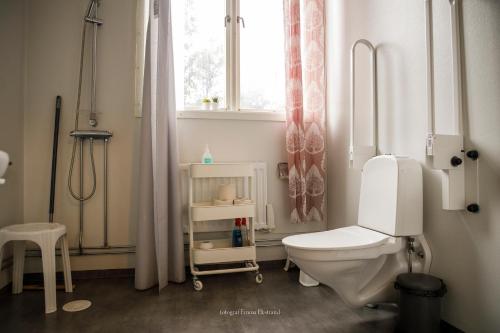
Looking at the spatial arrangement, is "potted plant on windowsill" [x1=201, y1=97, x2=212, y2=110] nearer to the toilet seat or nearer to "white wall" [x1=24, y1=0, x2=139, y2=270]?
"white wall" [x1=24, y1=0, x2=139, y2=270]

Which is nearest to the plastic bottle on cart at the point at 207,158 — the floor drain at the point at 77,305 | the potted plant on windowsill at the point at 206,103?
the potted plant on windowsill at the point at 206,103

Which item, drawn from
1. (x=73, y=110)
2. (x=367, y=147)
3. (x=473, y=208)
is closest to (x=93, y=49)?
(x=73, y=110)

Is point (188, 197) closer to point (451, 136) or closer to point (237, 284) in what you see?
point (237, 284)

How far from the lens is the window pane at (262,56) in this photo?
2309 mm

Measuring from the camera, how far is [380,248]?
134cm

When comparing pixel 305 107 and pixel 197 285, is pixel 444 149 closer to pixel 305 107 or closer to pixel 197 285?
pixel 305 107

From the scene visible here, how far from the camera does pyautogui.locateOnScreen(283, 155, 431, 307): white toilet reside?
1314mm

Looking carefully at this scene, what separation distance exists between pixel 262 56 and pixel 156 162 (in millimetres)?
1250

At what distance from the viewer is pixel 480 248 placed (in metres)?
1.15

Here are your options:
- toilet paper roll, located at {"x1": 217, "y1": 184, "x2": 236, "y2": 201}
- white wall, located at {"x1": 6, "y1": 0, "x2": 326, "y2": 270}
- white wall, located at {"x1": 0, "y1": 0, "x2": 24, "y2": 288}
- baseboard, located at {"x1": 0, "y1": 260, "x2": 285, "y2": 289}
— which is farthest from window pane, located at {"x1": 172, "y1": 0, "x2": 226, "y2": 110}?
baseboard, located at {"x1": 0, "y1": 260, "x2": 285, "y2": 289}

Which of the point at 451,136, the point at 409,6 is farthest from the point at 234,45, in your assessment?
the point at 451,136

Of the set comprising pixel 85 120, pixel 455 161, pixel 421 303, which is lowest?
pixel 421 303

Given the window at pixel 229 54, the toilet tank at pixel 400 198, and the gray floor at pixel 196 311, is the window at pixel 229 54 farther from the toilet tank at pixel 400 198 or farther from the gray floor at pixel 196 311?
the gray floor at pixel 196 311

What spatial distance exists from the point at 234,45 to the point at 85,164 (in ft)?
4.71
